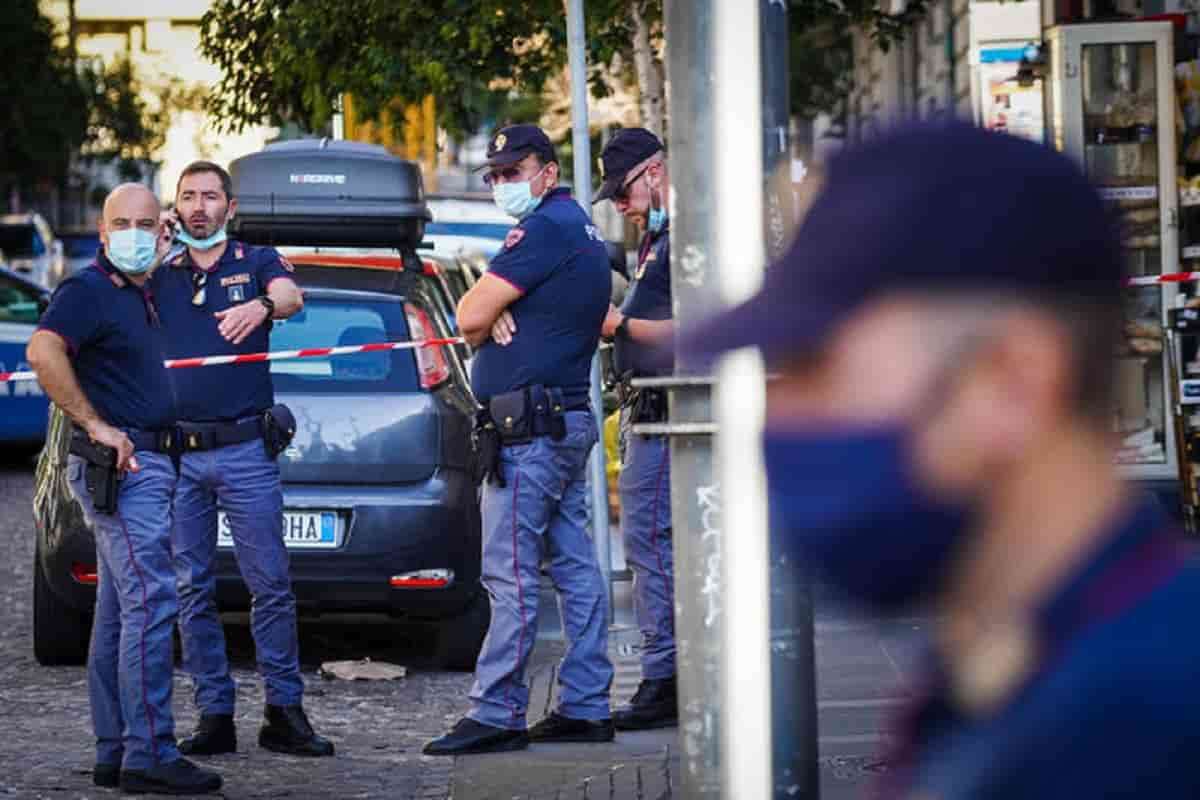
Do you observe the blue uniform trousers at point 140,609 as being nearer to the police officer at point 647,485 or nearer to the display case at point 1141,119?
the police officer at point 647,485

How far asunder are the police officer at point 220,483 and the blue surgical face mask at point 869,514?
6166 mm

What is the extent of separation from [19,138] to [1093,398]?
5130cm

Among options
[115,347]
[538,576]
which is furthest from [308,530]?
[115,347]

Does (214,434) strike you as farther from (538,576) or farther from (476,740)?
(476,740)

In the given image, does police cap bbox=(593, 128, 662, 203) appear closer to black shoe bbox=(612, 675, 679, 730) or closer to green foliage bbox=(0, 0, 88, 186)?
black shoe bbox=(612, 675, 679, 730)

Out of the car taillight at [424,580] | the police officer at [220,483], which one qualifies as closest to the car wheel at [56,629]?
the car taillight at [424,580]

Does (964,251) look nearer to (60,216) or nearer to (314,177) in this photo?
(314,177)

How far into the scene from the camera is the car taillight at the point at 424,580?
8.93 meters

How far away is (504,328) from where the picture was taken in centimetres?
734

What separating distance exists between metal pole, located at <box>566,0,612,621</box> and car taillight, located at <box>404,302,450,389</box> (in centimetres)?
70

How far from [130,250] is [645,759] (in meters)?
2.14

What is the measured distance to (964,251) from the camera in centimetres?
132

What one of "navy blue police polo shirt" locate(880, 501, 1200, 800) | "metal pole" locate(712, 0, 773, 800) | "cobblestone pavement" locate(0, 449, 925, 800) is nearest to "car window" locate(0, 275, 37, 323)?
"cobblestone pavement" locate(0, 449, 925, 800)

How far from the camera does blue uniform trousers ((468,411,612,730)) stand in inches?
288
